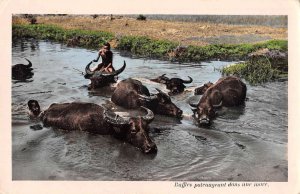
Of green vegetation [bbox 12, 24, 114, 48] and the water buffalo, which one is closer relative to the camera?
the water buffalo

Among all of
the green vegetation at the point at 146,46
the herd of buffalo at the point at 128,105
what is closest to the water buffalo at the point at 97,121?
the herd of buffalo at the point at 128,105

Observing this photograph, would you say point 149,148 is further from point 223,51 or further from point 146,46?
point 223,51

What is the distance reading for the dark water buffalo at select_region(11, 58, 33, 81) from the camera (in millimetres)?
3129

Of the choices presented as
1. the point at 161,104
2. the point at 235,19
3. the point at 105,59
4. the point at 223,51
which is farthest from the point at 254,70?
the point at 105,59

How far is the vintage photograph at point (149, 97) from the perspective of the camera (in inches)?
120

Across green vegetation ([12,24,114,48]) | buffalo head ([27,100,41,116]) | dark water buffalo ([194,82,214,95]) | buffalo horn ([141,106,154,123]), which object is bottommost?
buffalo horn ([141,106,154,123])

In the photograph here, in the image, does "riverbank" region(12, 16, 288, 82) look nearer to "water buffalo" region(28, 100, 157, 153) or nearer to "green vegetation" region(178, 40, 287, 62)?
"green vegetation" region(178, 40, 287, 62)

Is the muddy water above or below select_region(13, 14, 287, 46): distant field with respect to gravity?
below

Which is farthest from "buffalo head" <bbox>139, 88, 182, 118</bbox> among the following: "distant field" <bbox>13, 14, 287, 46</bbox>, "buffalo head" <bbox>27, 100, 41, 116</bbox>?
"buffalo head" <bbox>27, 100, 41, 116</bbox>

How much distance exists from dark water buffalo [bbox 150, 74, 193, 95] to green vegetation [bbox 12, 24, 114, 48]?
410 mm

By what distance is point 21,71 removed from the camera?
10.3 feet

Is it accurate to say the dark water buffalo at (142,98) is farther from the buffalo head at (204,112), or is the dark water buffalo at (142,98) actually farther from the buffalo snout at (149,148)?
the buffalo snout at (149,148)

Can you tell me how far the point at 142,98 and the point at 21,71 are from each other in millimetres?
750
